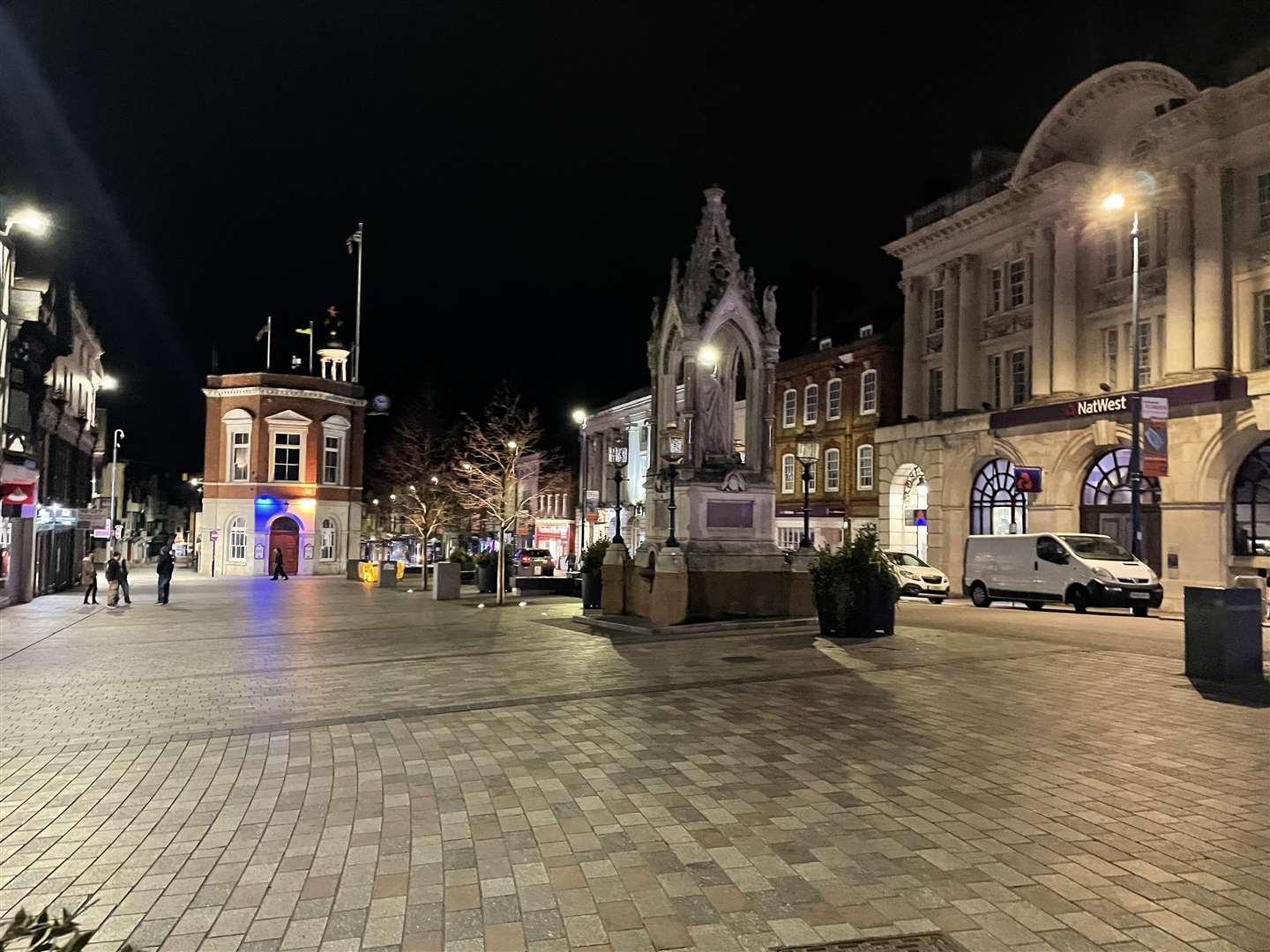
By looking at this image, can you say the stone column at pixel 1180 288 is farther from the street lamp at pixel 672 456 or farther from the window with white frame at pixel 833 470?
the street lamp at pixel 672 456

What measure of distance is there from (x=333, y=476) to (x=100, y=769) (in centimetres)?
4538

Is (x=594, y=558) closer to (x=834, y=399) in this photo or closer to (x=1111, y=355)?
(x=1111, y=355)

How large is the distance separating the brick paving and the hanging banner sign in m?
12.1

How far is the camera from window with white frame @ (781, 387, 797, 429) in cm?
4653

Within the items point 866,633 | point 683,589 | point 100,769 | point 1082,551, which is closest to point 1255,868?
point 100,769

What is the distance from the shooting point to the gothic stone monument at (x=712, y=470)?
15750 millimetres

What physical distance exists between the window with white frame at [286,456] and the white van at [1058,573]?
1464 inches

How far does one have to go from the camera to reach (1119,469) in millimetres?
29047

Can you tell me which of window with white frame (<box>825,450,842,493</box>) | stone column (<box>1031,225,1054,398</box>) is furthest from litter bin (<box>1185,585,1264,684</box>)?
window with white frame (<box>825,450,842,493</box>)

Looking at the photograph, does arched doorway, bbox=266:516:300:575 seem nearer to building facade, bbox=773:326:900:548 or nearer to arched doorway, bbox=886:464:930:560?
building facade, bbox=773:326:900:548

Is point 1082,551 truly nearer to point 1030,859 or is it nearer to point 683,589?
point 683,589

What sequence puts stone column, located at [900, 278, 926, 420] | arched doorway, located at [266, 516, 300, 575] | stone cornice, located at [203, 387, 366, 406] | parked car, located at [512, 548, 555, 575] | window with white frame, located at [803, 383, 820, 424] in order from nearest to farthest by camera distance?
stone column, located at [900, 278, 926, 420] → parked car, located at [512, 548, 555, 575] → window with white frame, located at [803, 383, 820, 424] → stone cornice, located at [203, 387, 366, 406] → arched doorway, located at [266, 516, 300, 575]

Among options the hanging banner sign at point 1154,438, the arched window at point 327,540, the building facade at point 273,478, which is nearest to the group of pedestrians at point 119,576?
the building facade at point 273,478

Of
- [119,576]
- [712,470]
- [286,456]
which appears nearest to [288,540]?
[286,456]
